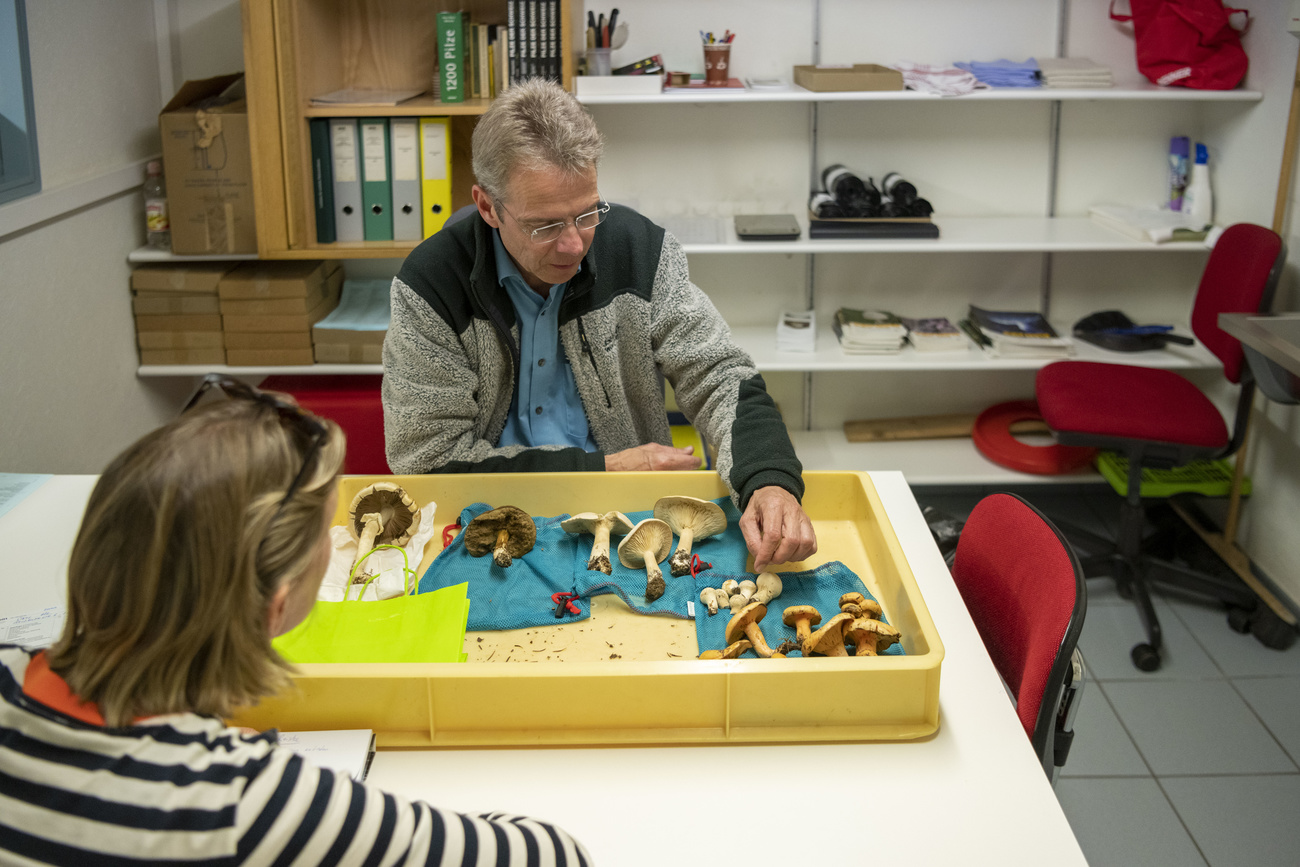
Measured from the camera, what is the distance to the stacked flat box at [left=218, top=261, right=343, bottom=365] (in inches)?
121

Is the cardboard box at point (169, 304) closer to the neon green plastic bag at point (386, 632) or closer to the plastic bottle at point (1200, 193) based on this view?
the neon green plastic bag at point (386, 632)

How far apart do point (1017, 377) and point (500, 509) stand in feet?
8.48

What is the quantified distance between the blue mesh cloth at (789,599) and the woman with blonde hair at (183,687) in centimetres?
59

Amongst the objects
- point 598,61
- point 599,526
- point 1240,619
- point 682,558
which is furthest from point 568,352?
point 1240,619

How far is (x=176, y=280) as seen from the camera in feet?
10.2

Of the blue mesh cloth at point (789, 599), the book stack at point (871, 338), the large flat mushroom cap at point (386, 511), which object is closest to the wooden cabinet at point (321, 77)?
the book stack at point (871, 338)

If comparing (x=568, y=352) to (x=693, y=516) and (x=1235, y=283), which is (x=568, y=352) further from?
(x=1235, y=283)

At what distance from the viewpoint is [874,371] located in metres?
3.64

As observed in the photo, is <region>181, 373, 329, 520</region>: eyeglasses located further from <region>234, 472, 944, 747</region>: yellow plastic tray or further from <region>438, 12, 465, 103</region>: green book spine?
<region>438, 12, 465, 103</region>: green book spine

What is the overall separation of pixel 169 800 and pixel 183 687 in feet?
0.29

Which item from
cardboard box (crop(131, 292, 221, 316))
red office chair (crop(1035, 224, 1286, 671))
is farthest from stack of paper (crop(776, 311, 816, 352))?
cardboard box (crop(131, 292, 221, 316))

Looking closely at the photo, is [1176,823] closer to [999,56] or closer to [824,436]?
[824,436]

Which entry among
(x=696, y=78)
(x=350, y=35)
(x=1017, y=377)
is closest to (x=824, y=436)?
(x=1017, y=377)

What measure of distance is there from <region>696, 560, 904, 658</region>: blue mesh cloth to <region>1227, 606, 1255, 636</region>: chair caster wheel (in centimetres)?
188
